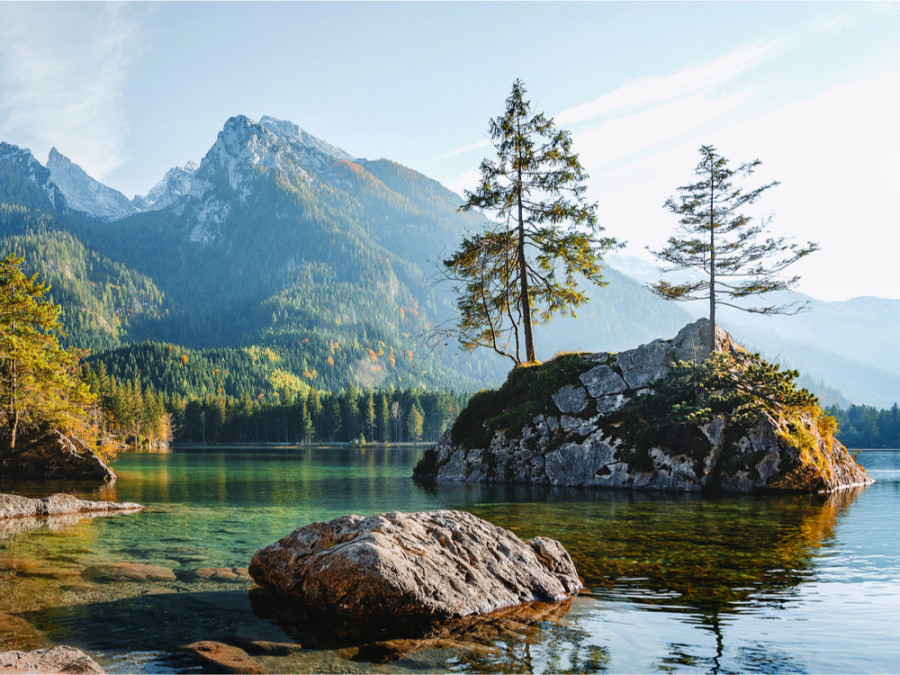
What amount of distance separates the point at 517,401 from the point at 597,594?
2329cm

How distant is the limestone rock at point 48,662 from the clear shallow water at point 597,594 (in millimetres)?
809

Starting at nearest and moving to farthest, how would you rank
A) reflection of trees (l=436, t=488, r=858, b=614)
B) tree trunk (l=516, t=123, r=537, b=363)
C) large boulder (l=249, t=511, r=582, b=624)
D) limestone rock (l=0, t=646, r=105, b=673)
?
limestone rock (l=0, t=646, r=105, b=673) < large boulder (l=249, t=511, r=582, b=624) < reflection of trees (l=436, t=488, r=858, b=614) < tree trunk (l=516, t=123, r=537, b=363)

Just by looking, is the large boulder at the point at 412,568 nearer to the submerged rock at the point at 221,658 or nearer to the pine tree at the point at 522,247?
the submerged rock at the point at 221,658

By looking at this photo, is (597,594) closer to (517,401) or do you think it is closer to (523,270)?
(517,401)

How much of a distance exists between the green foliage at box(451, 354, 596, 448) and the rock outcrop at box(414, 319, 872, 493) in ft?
0.55

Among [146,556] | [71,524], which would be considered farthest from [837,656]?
[71,524]

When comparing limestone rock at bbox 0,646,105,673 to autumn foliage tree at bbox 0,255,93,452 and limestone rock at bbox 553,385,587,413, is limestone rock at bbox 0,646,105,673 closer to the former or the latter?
limestone rock at bbox 553,385,587,413

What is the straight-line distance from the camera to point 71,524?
1694 centimetres

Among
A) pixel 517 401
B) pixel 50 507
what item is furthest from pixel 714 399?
pixel 50 507

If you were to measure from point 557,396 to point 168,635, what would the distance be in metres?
25.2

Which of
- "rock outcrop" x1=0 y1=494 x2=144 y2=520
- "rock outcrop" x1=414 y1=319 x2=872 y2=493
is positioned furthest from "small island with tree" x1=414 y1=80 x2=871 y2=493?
"rock outcrop" x1=0 y1=494 x2=144 y2=520

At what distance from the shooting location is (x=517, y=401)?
32.8 meters

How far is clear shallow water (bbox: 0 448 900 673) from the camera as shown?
675 cm

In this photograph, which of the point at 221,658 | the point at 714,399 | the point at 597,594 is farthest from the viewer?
the point at 714,399
